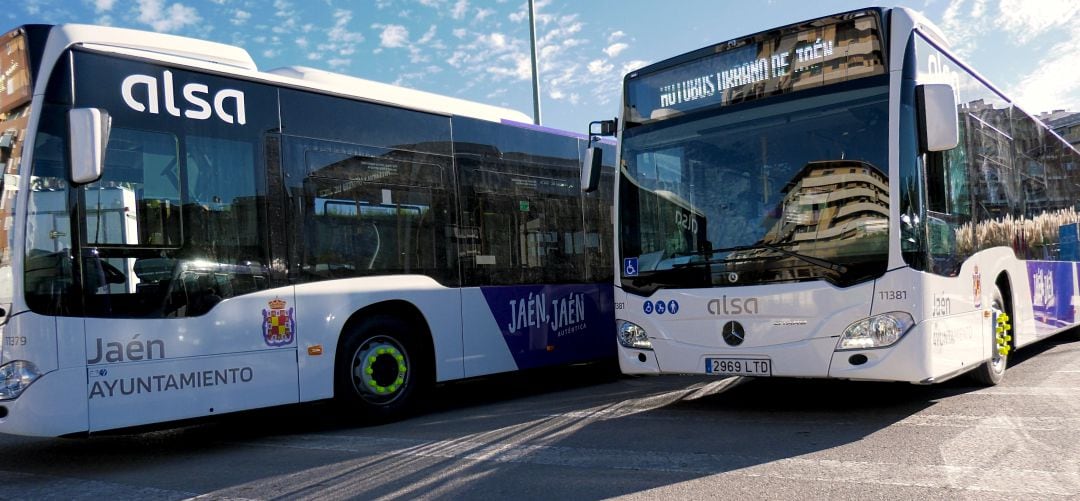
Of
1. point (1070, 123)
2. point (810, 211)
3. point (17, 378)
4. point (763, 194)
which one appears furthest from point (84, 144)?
point (1070, 123)

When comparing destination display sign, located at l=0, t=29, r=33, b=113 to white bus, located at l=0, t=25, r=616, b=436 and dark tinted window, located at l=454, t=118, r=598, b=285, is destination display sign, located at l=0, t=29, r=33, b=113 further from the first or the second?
dark tinted window, located at l=454, t=118, r=598, b=285

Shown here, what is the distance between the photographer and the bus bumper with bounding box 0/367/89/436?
5.76 metres

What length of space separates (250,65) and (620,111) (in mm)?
3417

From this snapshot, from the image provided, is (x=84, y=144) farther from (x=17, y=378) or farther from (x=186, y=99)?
(x=17, y=378)

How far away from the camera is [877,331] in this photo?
6266 mm

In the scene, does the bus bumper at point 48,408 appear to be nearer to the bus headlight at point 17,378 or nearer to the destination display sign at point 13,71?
the bus headlight at point 17,378

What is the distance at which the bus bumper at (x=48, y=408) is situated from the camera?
576cm

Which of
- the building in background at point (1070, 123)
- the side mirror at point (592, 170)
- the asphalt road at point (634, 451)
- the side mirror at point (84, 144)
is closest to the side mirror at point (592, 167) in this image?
the side mirror at point (592, 170)

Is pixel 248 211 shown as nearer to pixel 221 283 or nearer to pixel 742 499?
pixel 221 283

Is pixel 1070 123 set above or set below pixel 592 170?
above

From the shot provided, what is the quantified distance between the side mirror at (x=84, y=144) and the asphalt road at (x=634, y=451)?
2.12 metres

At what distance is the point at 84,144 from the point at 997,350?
808 centimetres

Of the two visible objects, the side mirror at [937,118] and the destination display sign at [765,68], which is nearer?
the side mirror at [937,118]

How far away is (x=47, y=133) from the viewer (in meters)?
5.97
